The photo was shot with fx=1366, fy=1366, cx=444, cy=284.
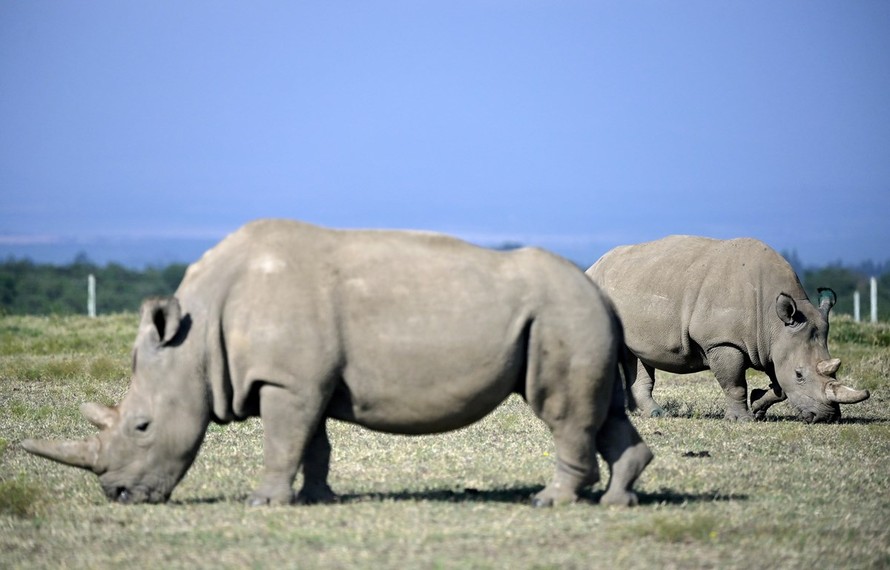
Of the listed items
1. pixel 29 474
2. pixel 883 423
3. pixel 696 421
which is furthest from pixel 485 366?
pixel 883 423

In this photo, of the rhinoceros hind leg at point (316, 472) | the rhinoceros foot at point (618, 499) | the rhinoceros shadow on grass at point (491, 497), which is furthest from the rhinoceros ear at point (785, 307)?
the rhinoceros hind leg at point (316, 472)

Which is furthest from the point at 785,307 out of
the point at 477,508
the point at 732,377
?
the point at 477,508

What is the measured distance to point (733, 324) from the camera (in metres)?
14.7

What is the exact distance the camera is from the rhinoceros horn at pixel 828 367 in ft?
46.2

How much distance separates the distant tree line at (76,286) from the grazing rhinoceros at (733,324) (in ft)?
113

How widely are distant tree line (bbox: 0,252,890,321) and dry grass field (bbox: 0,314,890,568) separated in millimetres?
34965

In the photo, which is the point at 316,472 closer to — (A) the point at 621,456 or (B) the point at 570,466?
(B) the point at 570,466

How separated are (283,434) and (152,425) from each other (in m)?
0.93

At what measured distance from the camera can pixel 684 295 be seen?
1510 centimetres

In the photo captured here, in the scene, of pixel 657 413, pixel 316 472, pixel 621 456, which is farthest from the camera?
pixel 657 413

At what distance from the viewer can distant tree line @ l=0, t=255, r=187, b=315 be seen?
5173cm

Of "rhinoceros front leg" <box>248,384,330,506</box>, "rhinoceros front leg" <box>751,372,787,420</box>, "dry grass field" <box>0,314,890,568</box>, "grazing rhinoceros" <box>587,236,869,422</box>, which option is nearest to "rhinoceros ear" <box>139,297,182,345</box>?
"rhinoceros front leg" <box>248,384,330,506</box>

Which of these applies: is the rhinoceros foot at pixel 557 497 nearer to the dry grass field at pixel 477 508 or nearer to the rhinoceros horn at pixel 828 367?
the dry grass field at pixel 477 508

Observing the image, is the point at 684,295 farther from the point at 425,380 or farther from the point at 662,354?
the point at 425,380
